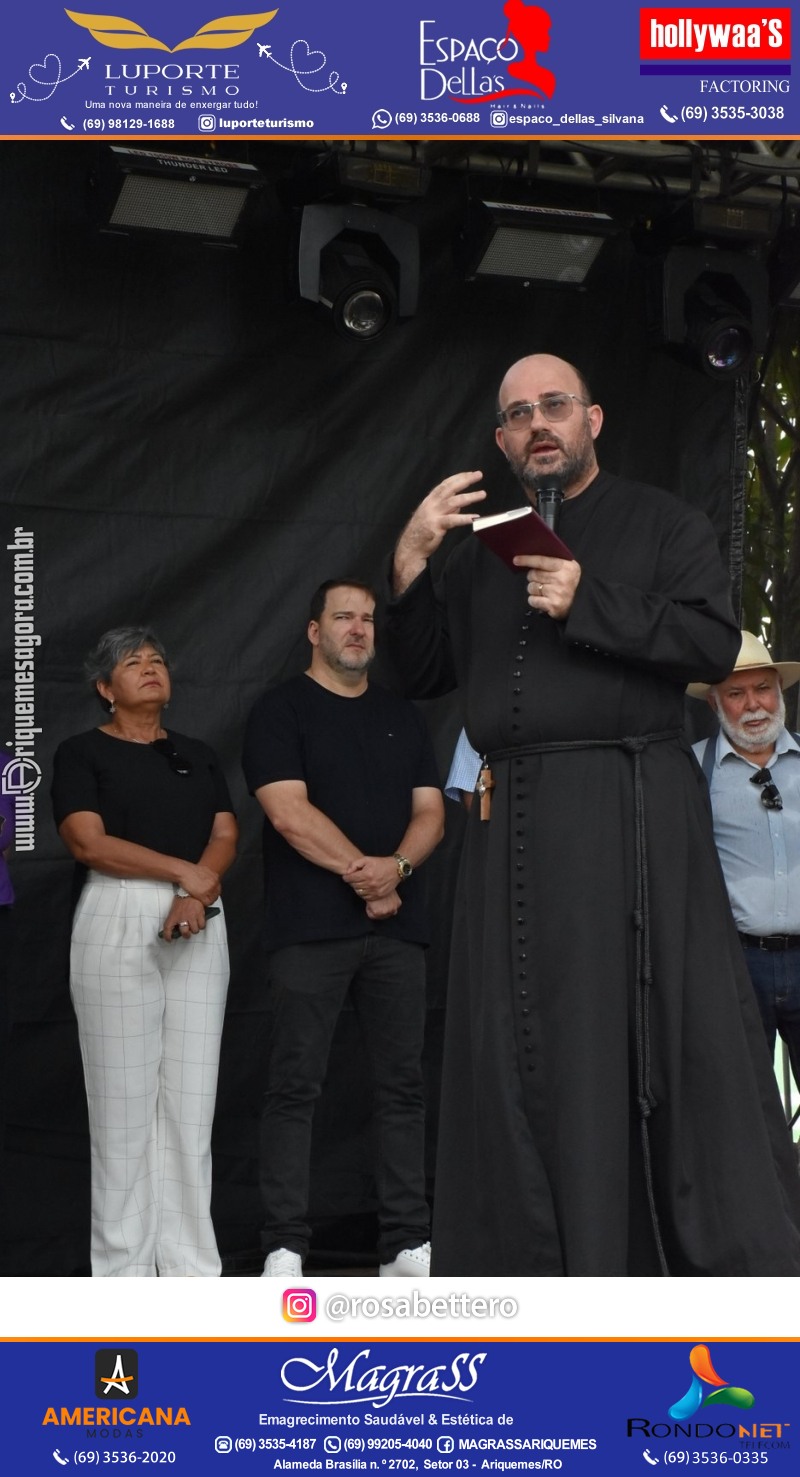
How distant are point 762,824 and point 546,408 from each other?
1.98m

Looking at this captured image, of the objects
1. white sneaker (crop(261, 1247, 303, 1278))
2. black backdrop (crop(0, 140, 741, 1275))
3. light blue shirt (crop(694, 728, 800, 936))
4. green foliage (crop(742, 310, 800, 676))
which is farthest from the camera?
green foliage (crop(742, 310, 800, 676))

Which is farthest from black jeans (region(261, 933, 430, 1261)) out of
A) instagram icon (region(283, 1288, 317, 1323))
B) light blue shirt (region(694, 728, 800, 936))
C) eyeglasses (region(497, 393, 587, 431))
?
eyeglasses (region(497, 393, 587, 431))

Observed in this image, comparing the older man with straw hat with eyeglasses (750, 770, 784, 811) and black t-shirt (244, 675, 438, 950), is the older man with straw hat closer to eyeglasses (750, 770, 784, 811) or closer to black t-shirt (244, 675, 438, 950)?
eyeglasses (750, 770, 784, 811)

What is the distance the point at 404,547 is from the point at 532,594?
30 cm

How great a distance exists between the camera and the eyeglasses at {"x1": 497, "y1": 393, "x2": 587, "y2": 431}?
3029 millimetres

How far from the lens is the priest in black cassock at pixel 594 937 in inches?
109

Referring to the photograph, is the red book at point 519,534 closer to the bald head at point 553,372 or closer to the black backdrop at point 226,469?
the bald head at point 553,372
